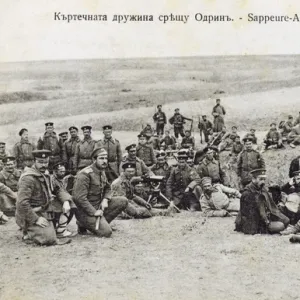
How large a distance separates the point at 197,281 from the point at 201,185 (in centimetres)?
133

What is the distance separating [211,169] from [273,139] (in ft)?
1.87

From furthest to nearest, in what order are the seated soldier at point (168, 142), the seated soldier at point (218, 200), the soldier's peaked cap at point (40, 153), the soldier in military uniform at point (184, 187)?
the seated soldier at point (168, 142)
the soldier in military uniform at point (184, 187)
the seated soldier at point (218, 200)
the soldier's peaked cap at point (40, 153)

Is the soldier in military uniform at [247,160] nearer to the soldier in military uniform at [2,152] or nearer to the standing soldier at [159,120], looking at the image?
the standing soldier at [159,120]

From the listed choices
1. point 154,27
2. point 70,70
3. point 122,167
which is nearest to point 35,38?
point 70,70

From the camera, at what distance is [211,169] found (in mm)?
4547

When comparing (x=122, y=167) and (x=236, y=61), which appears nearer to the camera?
(x=236, y=61)

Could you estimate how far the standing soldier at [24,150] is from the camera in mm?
3869

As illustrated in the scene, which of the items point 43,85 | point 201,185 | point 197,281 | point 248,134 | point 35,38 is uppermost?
point 35,38

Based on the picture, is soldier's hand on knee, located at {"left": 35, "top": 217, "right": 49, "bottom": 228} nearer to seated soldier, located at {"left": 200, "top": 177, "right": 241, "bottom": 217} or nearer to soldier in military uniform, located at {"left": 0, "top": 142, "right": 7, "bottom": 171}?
soldier in military uniform, located at {"left": 0, "top": 142, "right": 7, "bottom": 171}

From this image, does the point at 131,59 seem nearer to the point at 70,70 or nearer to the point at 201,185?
the point at 70,70

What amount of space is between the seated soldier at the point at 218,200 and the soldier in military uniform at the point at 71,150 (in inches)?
41.6

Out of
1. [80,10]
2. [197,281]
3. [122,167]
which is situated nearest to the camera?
[197,281]

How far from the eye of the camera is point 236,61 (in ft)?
12.6

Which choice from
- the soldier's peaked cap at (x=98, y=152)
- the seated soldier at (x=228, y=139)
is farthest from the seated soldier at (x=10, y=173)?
the seated soldier at (x=228, y=139)
